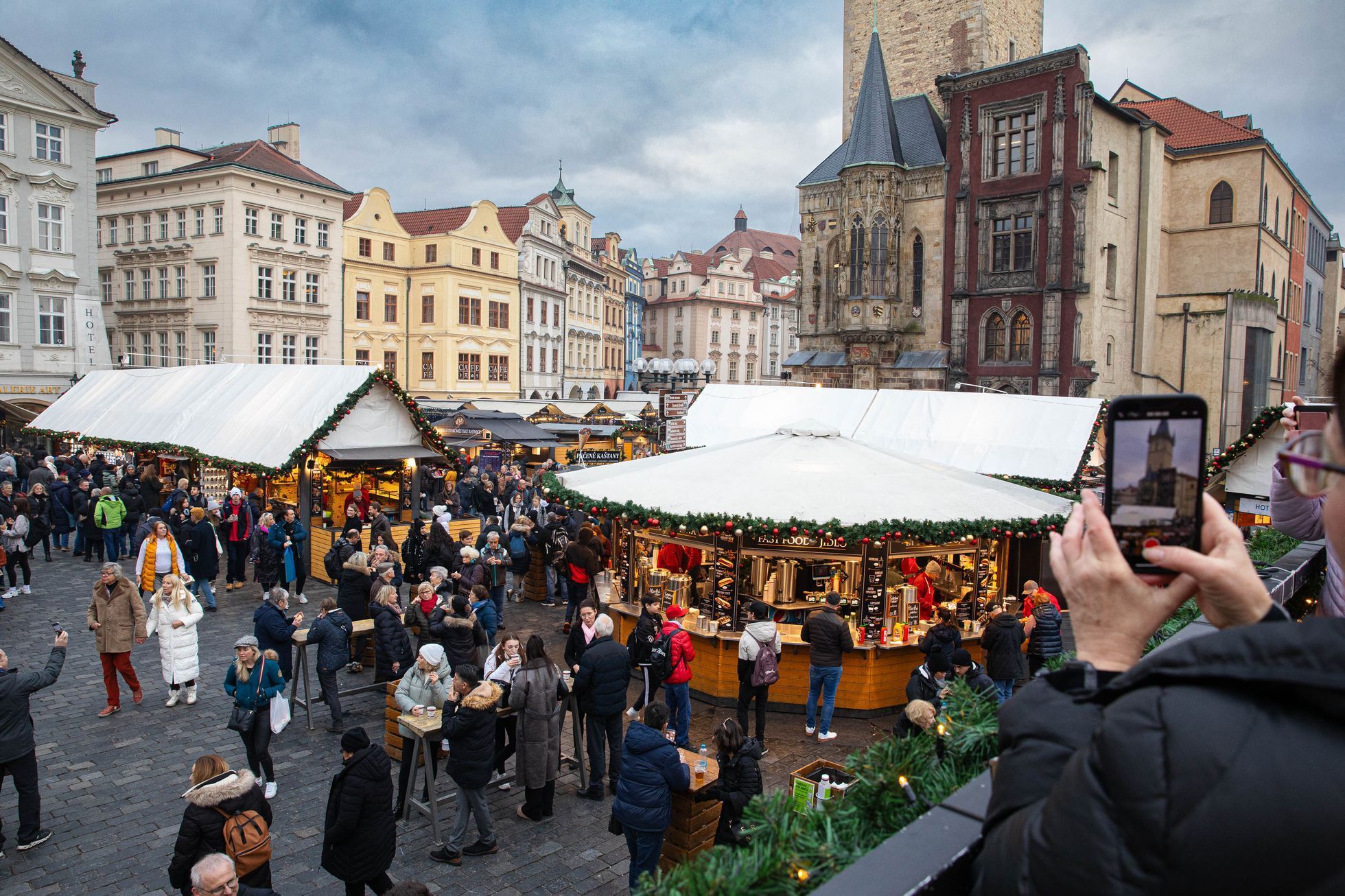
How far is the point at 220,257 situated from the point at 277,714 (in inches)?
1557

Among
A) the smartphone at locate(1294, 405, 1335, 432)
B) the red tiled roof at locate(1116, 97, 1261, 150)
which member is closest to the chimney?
the red tiled roof at locate(1116, 97, 1261, 150)

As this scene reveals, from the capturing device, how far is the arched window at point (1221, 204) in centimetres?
4019

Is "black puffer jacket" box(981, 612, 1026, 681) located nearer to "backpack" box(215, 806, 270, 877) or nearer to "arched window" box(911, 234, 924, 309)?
"backpack" box(215, 806, 270, 877)

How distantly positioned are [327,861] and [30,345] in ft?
122

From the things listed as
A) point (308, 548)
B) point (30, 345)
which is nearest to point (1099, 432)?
point (308, 548)

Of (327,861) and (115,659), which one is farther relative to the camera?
(115,659)

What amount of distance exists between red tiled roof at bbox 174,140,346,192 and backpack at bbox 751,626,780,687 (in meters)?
40.9

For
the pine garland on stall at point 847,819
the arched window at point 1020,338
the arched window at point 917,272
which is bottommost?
the pine garland on stall at point 847,819

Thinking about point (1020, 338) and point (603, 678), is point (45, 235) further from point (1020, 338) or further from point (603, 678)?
point (1020, 338)

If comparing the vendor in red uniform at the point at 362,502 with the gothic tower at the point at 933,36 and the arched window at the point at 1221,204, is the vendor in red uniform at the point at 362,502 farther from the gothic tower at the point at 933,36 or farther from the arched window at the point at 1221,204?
the arched window at the point at 1221,204

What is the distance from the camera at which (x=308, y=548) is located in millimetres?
17266

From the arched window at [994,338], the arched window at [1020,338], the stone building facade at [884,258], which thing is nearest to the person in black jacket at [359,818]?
the stone building facade at [884,258]

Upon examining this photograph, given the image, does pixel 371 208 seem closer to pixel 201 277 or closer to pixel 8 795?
pixel 201 277

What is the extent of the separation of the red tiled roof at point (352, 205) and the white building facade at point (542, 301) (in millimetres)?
10207
